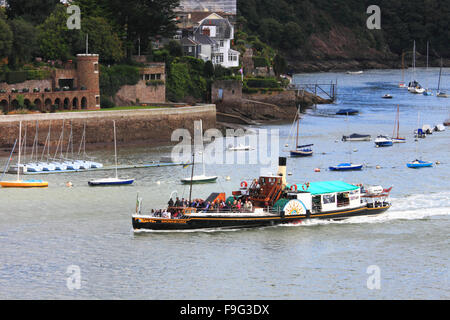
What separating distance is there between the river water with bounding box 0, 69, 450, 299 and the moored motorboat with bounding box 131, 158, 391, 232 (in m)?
0.62

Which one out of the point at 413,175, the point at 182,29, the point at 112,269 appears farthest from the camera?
the point at 182,29

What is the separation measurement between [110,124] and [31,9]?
26.2 m

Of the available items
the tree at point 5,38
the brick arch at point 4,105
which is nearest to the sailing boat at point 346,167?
the brick arch at point 4,105

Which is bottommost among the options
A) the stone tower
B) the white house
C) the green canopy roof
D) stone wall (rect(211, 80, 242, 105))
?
the green canopy roof

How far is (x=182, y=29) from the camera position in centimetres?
13562

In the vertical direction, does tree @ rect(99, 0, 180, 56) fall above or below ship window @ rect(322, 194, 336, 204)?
above

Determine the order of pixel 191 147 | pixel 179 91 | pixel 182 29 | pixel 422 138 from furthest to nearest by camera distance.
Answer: pixel 182 29
pixel 179 91
pixel 422 138
pixel 191 147

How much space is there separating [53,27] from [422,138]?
4213 cm

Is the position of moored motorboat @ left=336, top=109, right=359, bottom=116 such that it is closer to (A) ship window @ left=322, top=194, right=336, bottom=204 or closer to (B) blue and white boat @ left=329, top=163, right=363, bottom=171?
(B) blue and white boat @ left=329, top=163, right=363, bottom=171

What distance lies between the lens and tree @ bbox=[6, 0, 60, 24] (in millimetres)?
110625

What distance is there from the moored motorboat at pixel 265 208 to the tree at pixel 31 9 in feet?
186

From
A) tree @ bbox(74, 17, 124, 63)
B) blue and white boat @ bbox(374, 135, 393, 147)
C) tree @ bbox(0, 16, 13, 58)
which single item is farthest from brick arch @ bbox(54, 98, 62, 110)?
blue and white boat @ bbox(374, 135, 393, 147)
